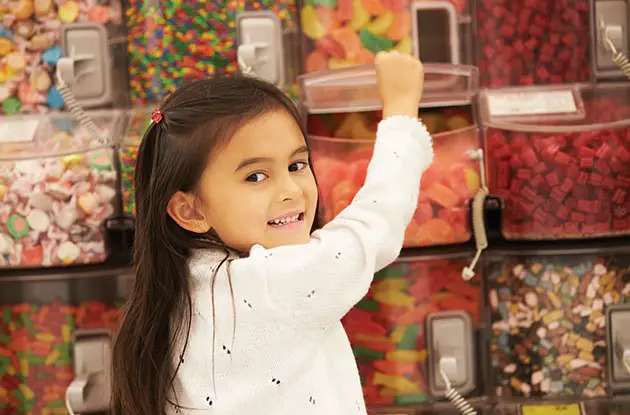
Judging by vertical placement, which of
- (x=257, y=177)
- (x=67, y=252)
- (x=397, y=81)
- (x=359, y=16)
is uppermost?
(x=359, y=16)

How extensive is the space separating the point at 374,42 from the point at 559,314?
670mm

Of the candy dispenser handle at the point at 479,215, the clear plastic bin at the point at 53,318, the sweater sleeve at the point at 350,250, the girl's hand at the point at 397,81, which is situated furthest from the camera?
the clear plastic bin at the point at 53,318

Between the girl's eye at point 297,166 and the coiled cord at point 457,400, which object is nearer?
the girl's eye at point 297,166

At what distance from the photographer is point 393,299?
1.94m

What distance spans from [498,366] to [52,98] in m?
1.08

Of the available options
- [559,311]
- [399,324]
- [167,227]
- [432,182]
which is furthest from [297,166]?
[559,311]

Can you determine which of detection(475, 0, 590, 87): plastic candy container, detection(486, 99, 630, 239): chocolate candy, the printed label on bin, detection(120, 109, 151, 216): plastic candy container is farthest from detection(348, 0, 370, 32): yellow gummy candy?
the printed label on bin

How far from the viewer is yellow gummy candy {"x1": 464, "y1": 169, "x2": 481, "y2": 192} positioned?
1883 millimetres

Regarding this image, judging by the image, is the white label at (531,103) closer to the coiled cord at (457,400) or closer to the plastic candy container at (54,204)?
the coiled cord at (457,400)

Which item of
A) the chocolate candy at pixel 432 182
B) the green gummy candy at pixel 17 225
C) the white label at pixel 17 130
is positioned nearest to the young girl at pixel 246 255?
the chocolate candy at pixel 432 182

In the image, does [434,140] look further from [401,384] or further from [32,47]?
[32,47]

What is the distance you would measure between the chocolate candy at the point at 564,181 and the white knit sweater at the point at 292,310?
1.93ft

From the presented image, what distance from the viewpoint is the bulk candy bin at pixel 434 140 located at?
187 cm

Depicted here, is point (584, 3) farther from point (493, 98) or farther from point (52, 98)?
point (52, 98)
